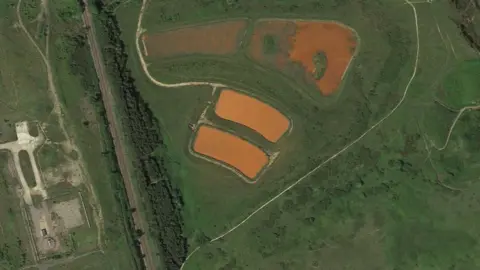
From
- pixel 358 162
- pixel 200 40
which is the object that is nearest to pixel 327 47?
pixel 358 162

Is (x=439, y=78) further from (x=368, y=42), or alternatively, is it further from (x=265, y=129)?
(x=265, y=129)

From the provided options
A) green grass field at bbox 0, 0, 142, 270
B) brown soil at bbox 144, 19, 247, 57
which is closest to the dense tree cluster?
green grass field at bbox 0, 0, 142, 270

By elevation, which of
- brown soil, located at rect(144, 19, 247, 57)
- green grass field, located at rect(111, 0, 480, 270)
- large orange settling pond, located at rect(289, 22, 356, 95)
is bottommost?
green grass field, located at rect(111, 0, 480, 270)

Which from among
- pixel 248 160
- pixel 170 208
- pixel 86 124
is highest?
pixel 86 124

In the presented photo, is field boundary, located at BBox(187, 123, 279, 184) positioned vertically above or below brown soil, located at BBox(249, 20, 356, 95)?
below

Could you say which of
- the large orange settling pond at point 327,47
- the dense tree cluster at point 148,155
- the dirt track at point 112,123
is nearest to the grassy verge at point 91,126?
the dirt track at point 112,123

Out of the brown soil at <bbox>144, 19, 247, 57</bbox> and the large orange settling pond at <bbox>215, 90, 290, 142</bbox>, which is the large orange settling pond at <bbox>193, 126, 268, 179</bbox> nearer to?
the large orange settling pond at <bbox>215, 90, 290, 142</bbox>

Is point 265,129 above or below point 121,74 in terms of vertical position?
below

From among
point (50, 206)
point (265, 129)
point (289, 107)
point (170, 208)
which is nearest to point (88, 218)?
point (50, 206)
